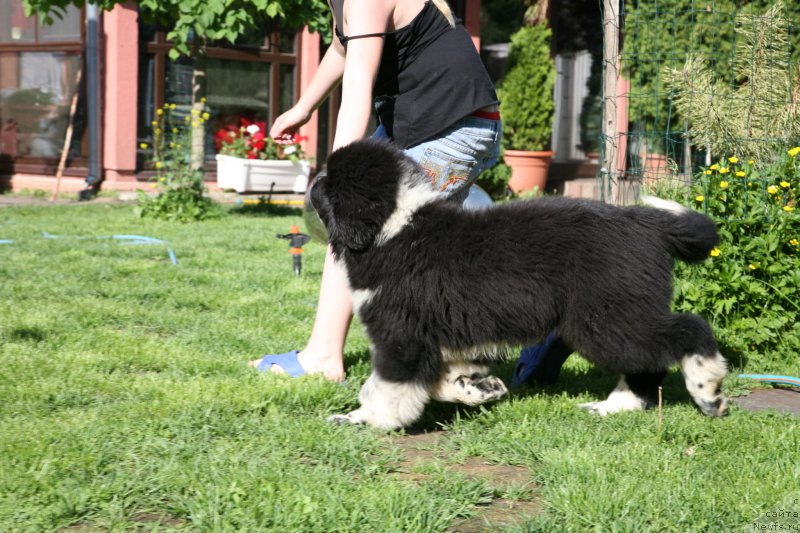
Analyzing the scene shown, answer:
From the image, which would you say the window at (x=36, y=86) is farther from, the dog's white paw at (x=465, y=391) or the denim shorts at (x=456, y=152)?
the dog's white paw at (x=465, y=391)

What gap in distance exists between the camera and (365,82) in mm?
A: 3303

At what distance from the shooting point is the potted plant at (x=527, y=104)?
12.2 metres

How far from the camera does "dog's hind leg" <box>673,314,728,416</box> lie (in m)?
3.17

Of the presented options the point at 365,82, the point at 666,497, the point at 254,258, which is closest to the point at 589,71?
the point at 254,258

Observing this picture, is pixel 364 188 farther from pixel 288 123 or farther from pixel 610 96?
pixel 610 96

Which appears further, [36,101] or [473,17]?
[473,17]

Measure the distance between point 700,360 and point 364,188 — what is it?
1455mm

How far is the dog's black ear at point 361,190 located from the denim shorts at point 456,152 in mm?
252

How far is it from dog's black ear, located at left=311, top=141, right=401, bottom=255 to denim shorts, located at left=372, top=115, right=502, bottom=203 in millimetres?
252

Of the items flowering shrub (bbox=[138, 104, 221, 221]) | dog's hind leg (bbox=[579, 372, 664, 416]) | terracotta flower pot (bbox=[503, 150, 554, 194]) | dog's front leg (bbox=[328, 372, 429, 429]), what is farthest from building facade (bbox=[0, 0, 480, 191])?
dog's hind leg (bbox=[579, 372, 664, 416])

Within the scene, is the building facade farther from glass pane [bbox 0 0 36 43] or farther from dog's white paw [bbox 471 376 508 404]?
dog's white paw [bbox 471 376 508 404]

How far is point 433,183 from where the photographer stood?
→ 11.4 ft

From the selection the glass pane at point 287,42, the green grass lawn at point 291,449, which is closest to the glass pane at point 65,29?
the glass pane at point 287,42

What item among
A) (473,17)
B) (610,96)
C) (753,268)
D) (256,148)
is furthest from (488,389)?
(473,17)
